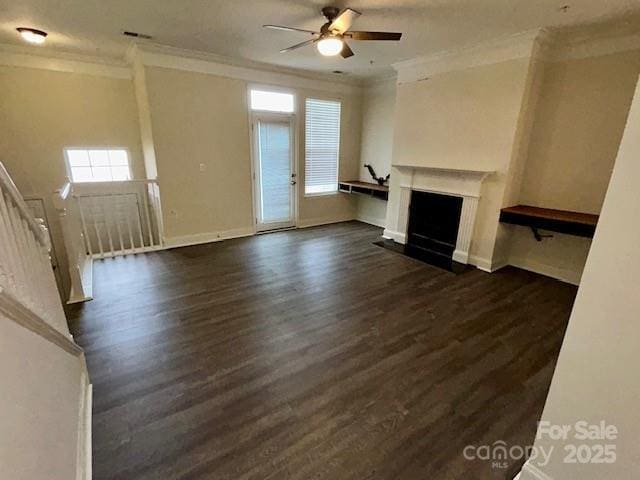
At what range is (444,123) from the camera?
443 centimetres

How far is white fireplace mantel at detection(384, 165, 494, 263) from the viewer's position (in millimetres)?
4145

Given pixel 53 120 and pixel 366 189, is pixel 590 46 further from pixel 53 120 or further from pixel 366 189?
pixel 53 120

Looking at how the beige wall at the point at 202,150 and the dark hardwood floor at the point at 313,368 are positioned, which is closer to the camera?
the dark hardwood floor at the point at 313,368

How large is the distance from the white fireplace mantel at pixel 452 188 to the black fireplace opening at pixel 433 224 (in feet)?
0.25

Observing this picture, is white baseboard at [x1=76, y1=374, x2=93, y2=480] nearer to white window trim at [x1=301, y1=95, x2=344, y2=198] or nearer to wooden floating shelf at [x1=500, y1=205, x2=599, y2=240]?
wooden floating shelf at [x1=500, y1=205, x2=599, y2=240]

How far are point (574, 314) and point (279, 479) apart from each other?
4.99ft

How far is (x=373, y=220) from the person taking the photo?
6.55m

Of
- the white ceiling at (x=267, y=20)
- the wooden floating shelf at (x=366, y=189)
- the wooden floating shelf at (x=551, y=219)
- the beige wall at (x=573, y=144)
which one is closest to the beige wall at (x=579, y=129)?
the beige wall at (x=573, y=144)

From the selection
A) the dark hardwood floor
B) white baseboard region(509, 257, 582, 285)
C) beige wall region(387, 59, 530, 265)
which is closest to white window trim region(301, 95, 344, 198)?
beige wall region(387, 59, 530, 265)

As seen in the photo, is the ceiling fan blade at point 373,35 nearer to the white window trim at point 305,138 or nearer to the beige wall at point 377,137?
the white window trim at point 305,138

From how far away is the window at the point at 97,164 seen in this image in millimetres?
5289

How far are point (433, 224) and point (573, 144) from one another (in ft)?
6.24

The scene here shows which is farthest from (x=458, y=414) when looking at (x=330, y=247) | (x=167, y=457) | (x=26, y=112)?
(x=26, y=112)

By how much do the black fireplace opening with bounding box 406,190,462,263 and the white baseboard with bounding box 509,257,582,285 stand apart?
854 mm
